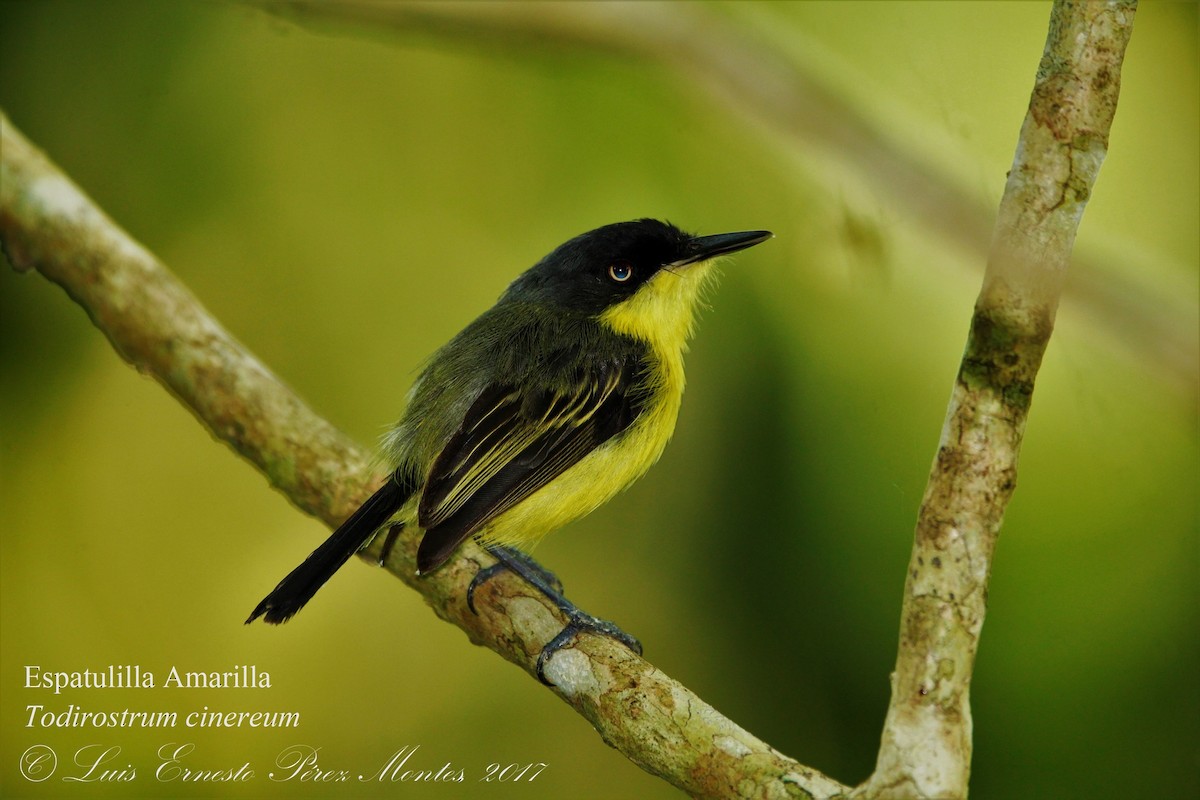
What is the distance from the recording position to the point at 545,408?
2.66 metres

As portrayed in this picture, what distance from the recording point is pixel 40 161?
3.10 m

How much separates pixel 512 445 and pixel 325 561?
1.71 ft

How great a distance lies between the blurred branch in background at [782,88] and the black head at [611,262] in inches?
15.2

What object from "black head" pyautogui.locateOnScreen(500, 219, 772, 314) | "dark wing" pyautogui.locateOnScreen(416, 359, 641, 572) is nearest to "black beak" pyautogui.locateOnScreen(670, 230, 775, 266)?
"black head" pyautogui.locateOnScreen(500, 219, 772, 314)

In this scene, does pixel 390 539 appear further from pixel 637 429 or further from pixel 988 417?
pixel 988 417

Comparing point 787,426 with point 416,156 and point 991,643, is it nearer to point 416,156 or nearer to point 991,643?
point 991,643

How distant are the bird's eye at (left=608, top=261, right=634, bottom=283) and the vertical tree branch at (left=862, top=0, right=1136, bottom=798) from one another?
4.62ft

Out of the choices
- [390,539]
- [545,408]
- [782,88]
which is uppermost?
[782,88]

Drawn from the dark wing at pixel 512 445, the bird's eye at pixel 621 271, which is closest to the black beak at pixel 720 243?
the bird's eye at pixel 621 271

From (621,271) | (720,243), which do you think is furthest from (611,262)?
(720,243)

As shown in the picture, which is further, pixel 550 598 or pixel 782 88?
pixel 550 598

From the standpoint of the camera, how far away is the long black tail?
7.67ft

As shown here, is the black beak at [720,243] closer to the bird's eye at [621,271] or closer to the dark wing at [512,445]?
the bird's eye at [621,271]

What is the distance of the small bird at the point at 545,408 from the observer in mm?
2463
